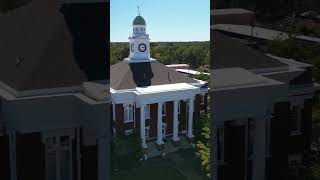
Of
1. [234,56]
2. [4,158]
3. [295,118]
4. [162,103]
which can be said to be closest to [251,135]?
[295,118]

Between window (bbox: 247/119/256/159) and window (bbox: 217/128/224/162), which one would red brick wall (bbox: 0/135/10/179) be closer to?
window (bbox: 217/128/224/162)

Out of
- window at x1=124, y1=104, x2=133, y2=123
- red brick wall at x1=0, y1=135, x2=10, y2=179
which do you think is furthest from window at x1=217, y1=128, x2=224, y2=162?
red brick wall at x1=0, y1=135, x2=10, y2=179

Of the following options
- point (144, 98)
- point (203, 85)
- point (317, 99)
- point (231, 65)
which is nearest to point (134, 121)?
point (144, 98)

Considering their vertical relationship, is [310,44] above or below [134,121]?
above

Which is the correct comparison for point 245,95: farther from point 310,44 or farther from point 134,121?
point 134,121

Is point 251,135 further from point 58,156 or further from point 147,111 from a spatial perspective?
point 58,156

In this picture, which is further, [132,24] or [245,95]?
[245,95]

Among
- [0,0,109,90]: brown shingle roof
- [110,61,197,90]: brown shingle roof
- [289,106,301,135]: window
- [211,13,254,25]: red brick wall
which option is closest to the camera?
[0,0,109,90]: brown shingle roof

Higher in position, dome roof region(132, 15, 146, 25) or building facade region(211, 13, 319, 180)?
dome roof region(132, 15, 146, 25)

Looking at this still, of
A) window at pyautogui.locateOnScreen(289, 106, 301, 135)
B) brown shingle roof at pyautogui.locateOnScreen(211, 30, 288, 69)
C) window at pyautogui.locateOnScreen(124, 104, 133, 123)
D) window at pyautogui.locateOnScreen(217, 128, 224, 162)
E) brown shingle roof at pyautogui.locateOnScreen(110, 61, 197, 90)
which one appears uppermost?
brown shingle roof at pyautogui.locateOnScreen(211, 30, 288, 69)
